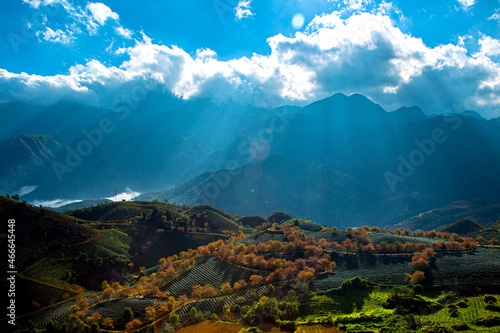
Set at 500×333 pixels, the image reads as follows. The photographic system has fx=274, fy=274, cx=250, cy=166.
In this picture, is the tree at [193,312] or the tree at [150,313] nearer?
the tree at [193,312]

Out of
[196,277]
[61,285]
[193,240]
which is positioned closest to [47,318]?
[61,285]

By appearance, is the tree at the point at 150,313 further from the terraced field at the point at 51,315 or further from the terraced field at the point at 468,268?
the terraced field at the point at 468,268

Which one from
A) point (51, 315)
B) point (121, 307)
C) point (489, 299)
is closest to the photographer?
point (489, 299)

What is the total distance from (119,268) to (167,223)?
143ft

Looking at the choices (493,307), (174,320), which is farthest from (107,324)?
(493,307)

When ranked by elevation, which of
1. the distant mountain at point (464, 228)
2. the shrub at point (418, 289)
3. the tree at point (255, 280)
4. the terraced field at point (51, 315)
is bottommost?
the shrub at point (418, 289)

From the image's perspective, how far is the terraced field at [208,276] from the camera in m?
86.4

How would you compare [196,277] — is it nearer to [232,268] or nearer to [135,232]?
[232,268]

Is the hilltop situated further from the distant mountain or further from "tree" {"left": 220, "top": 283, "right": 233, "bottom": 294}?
the distant mountain

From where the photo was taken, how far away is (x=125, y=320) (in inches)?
2564

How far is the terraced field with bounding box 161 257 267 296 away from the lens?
3403 inches

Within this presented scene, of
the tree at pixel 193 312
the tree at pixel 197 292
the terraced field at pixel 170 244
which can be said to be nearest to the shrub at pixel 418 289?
the tree at pixel 193 312

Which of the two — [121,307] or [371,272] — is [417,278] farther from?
[121,307]

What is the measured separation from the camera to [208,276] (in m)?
92.5
